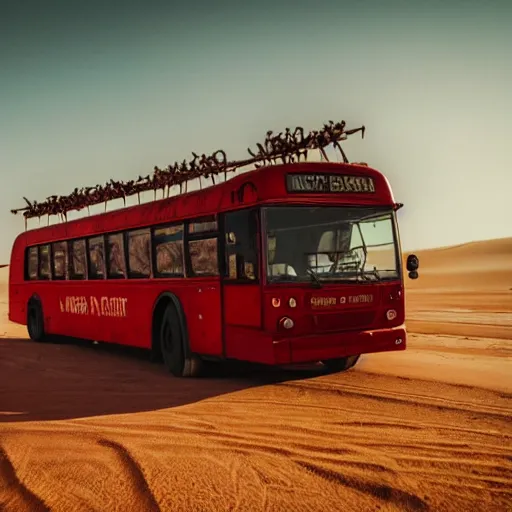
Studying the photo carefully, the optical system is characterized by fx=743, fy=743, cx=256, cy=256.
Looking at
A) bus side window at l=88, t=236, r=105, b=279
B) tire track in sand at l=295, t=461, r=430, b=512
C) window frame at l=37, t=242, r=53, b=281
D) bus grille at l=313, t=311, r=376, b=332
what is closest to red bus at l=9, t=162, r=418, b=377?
bus grille at l=313, t=311, r=376, b=332

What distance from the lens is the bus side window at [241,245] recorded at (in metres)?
10.1

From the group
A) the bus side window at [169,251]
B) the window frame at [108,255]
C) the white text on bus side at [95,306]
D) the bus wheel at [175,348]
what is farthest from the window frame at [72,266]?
the bus wheel at [175,348]

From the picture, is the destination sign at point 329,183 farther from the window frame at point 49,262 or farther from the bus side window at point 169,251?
the window frame at point 49,262

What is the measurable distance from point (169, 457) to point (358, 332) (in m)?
4.59

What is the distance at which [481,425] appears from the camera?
7.47m

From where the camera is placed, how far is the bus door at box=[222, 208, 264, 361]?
1010cm

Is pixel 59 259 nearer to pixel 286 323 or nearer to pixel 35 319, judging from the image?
pixel 35 319

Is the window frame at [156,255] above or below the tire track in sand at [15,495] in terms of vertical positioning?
above

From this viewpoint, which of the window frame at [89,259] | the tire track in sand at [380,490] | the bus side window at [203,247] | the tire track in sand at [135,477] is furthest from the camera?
the window frame at [89,259]

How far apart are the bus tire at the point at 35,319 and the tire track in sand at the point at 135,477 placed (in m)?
12.9

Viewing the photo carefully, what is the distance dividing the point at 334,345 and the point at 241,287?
1.52 m

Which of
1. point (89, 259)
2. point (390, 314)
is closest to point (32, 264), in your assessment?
point (89, 259)

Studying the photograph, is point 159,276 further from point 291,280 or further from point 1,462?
point 1,462

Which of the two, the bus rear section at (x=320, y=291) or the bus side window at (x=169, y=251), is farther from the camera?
the bus side window at (x=169, y=251)
